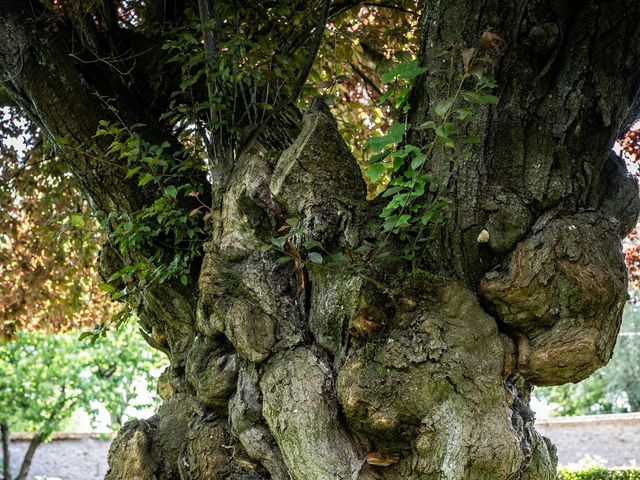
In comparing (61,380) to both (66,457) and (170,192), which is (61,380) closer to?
(66,457)

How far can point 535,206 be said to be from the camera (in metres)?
2.63

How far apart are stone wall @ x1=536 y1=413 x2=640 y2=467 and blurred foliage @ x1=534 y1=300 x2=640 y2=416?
20.0 ft

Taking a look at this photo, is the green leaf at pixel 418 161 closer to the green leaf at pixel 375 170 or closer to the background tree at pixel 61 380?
the green leaf at pixel 375 170

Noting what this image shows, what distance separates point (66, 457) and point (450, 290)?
1640 cm

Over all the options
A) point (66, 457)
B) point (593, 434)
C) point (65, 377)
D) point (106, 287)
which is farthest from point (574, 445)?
point (106, 287)

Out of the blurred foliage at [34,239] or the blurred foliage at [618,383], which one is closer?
the blurred foliage at [34,239]

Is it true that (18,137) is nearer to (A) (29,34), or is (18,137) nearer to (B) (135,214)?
(A) (29,34)

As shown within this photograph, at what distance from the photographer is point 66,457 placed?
647 inches

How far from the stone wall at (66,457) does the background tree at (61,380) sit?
2.32 feet

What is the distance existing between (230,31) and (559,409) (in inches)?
977

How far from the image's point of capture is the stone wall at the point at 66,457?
53.2 ft

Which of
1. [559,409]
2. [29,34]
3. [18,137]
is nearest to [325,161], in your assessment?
[29,34]

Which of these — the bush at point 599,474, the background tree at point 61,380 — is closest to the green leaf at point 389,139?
the bush at point 599,474

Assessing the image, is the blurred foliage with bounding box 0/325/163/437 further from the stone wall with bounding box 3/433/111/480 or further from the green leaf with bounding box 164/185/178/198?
the green leaf with bounding box 164/185/178/198
